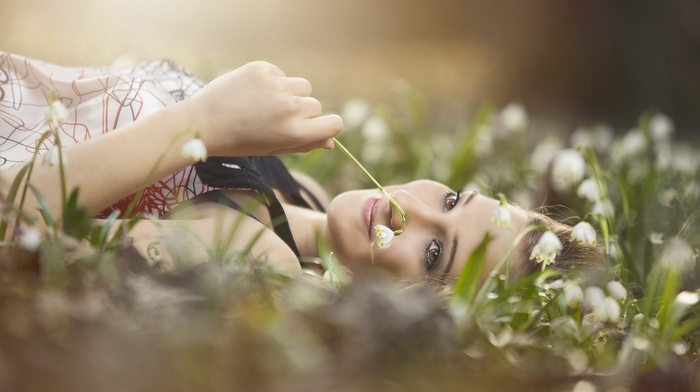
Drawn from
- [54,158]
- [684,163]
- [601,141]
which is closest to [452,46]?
[601,141]

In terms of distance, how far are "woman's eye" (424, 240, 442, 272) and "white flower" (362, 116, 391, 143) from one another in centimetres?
126

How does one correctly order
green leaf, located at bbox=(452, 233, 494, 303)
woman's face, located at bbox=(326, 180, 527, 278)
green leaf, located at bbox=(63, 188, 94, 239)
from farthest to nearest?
woman's face, located at bbox=(326, 180, 527, 278) → green leaf, located at bbox=(452, 233, 494, 303) → green leaf, located at bbox=(63, 188, 94, 239)

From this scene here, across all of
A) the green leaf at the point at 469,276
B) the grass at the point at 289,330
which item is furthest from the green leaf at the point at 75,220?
the green leaf at the point at 469,276

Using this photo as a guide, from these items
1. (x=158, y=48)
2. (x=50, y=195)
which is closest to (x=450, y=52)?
(x=158, y=48)

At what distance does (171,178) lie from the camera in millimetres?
1474

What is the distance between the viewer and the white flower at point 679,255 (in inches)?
63.6

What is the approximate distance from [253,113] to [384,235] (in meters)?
0.35

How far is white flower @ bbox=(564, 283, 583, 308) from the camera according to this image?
4.26 ft

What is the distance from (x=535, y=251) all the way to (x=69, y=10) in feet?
9.42

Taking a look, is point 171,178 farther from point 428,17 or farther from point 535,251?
point 428,17

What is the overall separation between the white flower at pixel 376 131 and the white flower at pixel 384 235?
135cm

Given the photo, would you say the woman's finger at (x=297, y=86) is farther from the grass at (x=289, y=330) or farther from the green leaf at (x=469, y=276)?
the green leaf at (x=469, y=276)

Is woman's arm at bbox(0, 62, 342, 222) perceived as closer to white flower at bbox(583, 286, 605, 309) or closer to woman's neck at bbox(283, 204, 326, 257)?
woman's neck at bbox(283, 204, 326, 257)

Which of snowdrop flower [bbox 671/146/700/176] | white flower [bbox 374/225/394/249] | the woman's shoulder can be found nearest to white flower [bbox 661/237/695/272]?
white flower [bbox 374/225/394/249]
